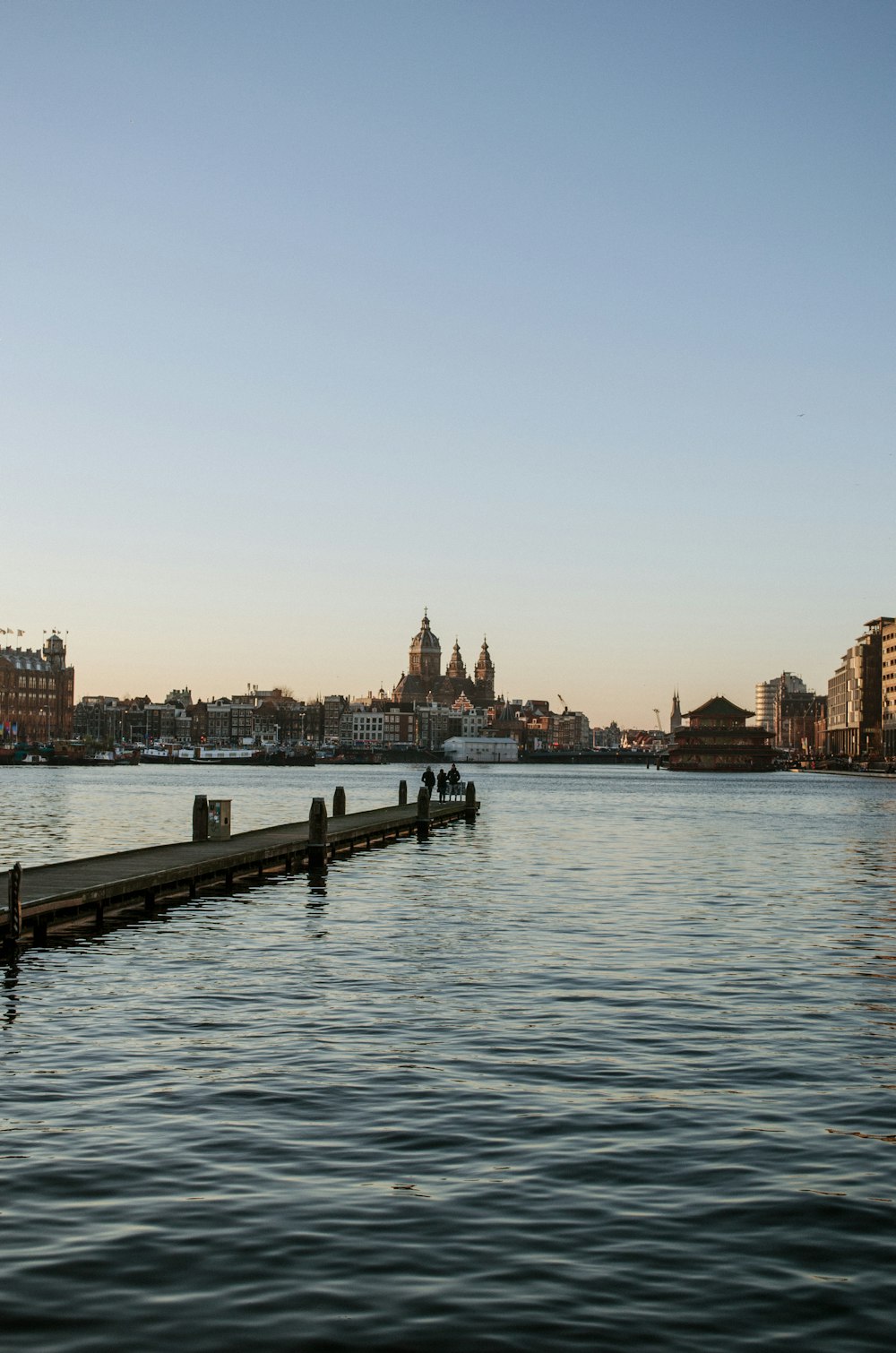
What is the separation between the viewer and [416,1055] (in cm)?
1983

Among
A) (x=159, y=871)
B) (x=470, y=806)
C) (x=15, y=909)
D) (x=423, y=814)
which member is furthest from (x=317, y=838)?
(x=470, y=806)

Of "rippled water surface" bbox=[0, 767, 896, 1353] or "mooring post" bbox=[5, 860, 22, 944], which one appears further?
"mooring post" bbox=[5, 860, 22, 944]

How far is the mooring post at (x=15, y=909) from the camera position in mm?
28844

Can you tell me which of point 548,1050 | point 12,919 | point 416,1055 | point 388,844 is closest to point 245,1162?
point 416,1055

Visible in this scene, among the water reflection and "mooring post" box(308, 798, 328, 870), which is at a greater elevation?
"mooring post" box(308, 798, 328, 870)

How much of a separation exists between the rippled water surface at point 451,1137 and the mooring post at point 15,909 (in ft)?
2.38

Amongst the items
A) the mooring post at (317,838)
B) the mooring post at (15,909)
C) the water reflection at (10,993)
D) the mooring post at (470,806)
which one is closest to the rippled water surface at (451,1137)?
the water reflection at (10,993)

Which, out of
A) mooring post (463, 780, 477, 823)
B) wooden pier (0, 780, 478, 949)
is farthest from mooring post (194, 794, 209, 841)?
mooring post (463, 780, 477, 823)

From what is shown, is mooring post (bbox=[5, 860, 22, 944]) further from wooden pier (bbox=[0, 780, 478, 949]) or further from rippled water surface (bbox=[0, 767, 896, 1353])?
rippled water surface (bbox=[0, 767, 896, 1353])

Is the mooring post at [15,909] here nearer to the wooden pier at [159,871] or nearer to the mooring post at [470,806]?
the wooden pier at [159,871]

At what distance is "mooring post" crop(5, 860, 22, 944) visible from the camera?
94.6 feet

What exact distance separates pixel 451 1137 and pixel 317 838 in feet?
120

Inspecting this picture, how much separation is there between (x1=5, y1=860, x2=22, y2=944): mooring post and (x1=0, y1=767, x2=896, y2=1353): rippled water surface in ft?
2.38

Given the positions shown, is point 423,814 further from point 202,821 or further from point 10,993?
point 10,993
